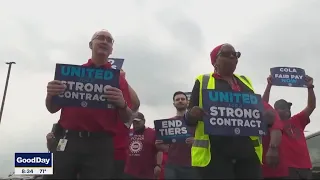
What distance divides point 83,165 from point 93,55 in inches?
43.1

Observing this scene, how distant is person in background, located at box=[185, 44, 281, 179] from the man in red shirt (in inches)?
25.3

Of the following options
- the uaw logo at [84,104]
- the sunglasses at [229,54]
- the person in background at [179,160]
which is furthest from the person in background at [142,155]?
the sunglasses at [229,54]

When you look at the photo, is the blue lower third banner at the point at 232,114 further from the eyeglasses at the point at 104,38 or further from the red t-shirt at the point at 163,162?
the red t-shirt at the point at 163,162

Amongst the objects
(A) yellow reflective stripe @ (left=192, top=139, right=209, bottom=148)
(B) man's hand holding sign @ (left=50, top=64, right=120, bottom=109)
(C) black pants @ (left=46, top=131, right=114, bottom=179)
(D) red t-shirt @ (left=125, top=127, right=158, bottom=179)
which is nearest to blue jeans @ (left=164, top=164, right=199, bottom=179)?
(D) red t-shirt @ (left=125, top=127, right=158, bottom=179)

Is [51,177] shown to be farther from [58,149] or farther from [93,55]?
[93,55]

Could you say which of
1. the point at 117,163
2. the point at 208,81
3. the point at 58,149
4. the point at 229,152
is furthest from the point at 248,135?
the point at 58,149

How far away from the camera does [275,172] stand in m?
4.92

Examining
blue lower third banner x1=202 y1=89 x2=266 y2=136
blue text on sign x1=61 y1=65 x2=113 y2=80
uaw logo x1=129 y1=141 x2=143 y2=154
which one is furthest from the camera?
uaw logo x1=129 y1=141 x2=143 y2=154

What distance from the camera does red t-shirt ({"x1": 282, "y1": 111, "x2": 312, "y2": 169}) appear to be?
5.31 meters

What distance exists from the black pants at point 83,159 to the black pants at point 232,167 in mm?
848

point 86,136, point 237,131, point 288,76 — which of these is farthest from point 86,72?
point 288,76

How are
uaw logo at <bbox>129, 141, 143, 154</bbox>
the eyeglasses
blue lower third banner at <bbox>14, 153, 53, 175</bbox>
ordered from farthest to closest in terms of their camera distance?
uaw logo at <bbox>129, 141, 143, 154</bbox> < blue lower third banner at <bbox>14, 153, 53, 175</bbox> < the eyeglasses

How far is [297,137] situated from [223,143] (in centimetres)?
251

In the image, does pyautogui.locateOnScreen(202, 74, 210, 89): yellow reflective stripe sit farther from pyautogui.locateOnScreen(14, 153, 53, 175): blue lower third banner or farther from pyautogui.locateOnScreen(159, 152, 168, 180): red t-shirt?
pyautogui.locateOnScreen(159, 152, 168, 180): red t-shirt
